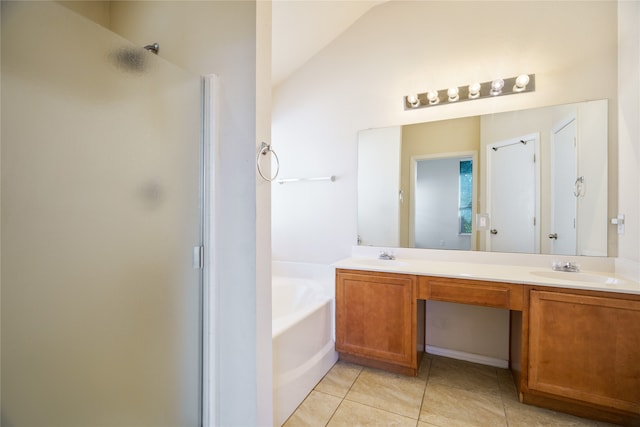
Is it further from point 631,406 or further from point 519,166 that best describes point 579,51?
point 631,406

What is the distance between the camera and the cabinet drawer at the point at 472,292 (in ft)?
5.57

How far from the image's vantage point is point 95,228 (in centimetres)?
101

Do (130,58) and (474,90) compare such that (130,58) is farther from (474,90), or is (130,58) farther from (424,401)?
(424,401)

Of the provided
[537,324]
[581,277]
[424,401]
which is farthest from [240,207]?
[581,277]

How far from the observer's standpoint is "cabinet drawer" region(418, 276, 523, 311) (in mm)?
1697

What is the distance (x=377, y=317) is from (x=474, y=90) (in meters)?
1.84

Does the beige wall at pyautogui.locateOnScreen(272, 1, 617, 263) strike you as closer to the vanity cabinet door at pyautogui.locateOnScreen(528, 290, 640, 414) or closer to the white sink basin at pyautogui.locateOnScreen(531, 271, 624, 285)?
the white sink basin at pyautogui.locateOnScreen(531, 271, 624, 285)

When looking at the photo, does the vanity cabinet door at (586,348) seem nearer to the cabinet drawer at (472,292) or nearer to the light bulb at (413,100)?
the cabinet drawer at (472,292)

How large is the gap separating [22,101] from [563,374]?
104 inches

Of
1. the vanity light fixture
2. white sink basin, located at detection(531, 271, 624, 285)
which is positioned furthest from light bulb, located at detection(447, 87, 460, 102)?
white sink basin, located at detection(531, 271, 624, 285)

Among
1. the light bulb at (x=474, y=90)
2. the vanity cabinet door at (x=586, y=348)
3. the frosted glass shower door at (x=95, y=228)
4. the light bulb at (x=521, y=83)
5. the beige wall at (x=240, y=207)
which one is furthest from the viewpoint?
the light bulb at (x=474, y=90)

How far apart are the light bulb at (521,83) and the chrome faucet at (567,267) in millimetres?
1248

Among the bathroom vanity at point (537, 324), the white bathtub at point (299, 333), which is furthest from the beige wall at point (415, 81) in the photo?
the bathroom vanity at point (537, 324)

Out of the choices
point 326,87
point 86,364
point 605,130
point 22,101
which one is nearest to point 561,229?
point 605,130
